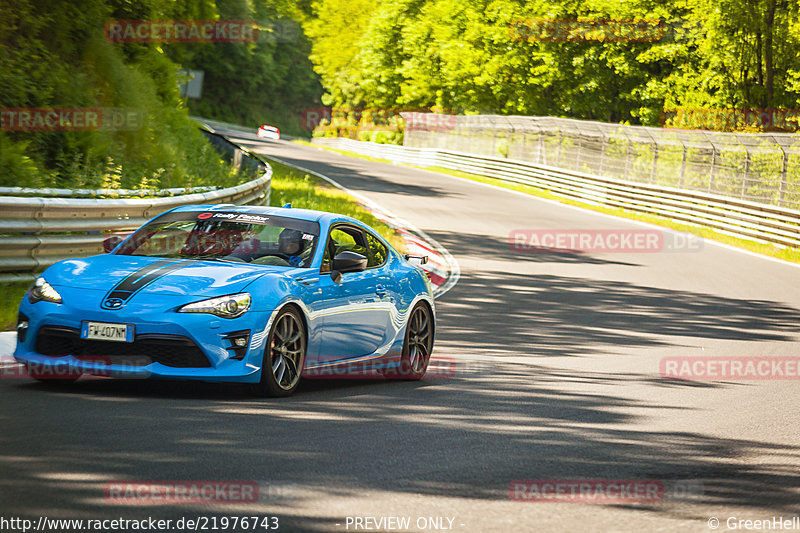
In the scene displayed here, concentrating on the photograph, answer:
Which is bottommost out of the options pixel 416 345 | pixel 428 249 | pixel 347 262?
pixel 428 249

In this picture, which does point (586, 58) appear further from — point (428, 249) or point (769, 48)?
point (428, 249)

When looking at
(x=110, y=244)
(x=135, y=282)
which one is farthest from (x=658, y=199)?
(x=135, y=282)

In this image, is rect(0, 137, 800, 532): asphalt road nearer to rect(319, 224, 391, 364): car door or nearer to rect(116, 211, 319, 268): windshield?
rect(319, 224, 391, 364): car door

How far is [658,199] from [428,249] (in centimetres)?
1437

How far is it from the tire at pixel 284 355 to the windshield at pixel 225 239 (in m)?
0.60

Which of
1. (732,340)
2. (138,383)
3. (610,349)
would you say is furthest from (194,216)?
(732,340)

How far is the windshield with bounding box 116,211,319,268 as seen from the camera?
27.2 feet

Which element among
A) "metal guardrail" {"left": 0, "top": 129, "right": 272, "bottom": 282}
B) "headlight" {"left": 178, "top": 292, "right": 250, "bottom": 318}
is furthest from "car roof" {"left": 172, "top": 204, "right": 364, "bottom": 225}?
"metal guardrail" {"left": 0, "top": 129, "right": 272, "bottom": 282}

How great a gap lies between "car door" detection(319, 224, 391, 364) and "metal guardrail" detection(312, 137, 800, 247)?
21.2 m

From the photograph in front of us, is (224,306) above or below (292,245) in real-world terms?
below

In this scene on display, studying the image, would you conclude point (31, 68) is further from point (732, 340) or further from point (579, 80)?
point (579, 80)

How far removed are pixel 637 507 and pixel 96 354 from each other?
372cm

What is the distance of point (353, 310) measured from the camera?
8.71 m

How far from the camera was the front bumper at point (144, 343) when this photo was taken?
7.04 m
